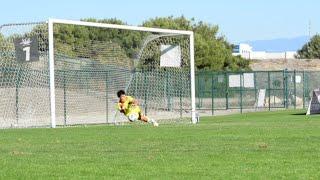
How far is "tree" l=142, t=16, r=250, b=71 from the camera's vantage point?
7681 centimetres

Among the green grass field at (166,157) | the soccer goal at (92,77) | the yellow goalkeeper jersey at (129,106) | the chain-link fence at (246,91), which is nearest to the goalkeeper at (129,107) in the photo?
the yellow goalkeeper jersey at (129,106)

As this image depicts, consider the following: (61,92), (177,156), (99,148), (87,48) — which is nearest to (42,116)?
(61,92)

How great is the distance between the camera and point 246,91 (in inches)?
2104

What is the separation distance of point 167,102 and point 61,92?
21.1ft

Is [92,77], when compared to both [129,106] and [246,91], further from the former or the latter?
[246,91]

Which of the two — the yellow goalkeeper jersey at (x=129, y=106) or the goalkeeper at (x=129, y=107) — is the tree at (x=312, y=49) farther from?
the yellow goalkeeper jersey at (x=129, y=106)

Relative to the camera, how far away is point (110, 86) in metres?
38.1

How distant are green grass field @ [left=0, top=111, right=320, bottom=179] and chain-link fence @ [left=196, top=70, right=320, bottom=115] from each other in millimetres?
31583

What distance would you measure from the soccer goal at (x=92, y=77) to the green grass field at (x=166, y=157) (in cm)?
1129

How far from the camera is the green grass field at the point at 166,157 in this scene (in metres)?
11.9

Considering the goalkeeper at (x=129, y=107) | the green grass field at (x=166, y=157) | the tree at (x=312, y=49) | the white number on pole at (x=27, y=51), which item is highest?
the tree at (x=312, y=49)

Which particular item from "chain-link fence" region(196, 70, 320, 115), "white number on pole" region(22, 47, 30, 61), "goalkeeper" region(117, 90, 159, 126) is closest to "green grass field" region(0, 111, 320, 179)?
"goalkeeper" region(117, 90, 159, 126)

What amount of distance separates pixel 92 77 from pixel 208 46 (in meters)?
40.5

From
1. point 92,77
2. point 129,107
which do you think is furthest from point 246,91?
point 129,107
